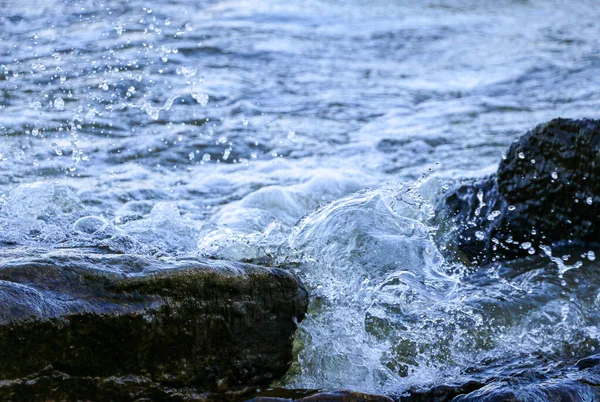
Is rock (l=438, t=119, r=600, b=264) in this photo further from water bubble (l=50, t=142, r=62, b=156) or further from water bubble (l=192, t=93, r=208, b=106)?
water bubble (l=192, t=93, r=208, b=106)

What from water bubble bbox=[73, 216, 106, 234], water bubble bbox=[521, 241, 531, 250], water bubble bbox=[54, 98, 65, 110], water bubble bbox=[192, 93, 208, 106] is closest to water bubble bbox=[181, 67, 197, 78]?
water bubble bbox=[192, 93, 208, 106]

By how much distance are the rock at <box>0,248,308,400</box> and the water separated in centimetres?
25

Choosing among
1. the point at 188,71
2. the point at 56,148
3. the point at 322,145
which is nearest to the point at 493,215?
the point at 322,145

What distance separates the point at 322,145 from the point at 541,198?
256cm

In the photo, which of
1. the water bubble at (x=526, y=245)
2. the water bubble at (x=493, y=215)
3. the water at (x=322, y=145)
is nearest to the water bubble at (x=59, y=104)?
the water at (x=322, y=145)

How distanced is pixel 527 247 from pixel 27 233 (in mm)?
2309

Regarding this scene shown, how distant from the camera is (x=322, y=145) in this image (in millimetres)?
6676

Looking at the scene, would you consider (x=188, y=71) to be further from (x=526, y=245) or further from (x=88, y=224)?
(x=526, y=245)

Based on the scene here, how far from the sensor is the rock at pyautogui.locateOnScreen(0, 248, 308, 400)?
8.50 feet

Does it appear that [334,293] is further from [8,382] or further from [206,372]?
[8,382]

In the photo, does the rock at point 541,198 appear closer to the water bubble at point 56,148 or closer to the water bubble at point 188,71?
the water bubble at point 56,148

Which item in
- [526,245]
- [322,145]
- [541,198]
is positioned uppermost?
[541,198]

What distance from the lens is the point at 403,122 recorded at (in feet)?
24.0

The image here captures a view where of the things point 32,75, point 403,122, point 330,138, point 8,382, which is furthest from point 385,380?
point 32,75
